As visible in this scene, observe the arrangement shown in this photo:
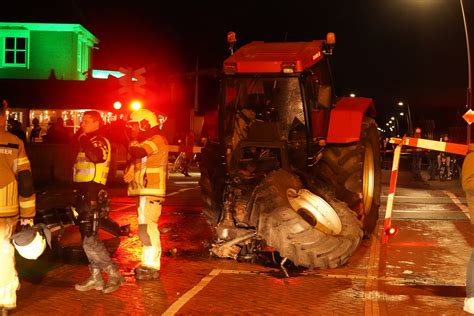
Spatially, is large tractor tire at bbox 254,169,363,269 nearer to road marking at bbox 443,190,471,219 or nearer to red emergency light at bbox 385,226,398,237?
red emergency light at bbox 385,226,398,237

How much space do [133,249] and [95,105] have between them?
20.6m

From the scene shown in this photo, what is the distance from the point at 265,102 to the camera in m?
10.2

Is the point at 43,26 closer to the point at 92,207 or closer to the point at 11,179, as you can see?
the point at 92,207

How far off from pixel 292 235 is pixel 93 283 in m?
2.37

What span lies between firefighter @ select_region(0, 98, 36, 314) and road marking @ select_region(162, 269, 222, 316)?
4.78 ft

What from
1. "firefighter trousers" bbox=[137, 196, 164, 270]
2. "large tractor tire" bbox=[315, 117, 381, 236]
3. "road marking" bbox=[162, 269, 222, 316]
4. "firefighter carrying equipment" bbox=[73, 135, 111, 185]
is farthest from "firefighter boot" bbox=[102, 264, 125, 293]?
"large tractor tire" bbox=[315, 117, 381, 236]

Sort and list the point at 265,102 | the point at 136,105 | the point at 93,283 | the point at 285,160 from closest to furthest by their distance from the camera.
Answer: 1. the point at 93,283
2. the point at 285,160
3. the point at 265,102
4. the point at 136,105

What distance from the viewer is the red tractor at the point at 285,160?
28.9ft

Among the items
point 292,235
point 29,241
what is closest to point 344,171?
point 292,235

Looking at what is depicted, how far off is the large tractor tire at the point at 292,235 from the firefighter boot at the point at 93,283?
1993 millimetres

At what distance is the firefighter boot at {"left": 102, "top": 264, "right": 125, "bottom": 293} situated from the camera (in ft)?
25.5

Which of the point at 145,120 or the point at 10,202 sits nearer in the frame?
the point at 10,202

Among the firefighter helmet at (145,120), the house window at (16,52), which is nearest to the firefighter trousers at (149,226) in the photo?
the firefighter helmet at (145,120)

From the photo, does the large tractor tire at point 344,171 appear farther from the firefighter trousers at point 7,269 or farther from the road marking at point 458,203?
the firefighter trousers at point 7,269
